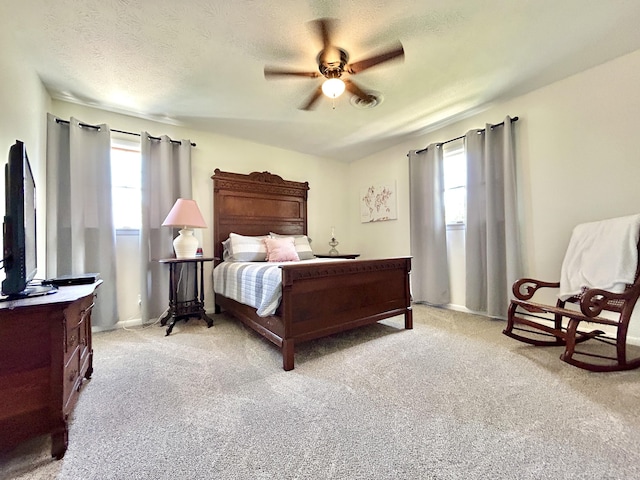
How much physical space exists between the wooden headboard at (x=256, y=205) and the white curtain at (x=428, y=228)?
68.5 inches

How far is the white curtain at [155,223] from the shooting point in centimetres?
308

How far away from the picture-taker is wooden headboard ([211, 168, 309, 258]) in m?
3.72

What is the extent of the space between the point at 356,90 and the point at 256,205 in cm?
219

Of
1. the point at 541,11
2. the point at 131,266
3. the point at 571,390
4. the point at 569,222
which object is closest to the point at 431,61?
the point at 541,11

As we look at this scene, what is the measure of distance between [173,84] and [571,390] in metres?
3.86

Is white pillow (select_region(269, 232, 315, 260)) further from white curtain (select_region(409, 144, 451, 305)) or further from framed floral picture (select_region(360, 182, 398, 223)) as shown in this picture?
white curtain (select_region(409, 144, 451, 305))

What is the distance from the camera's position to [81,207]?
2.78m

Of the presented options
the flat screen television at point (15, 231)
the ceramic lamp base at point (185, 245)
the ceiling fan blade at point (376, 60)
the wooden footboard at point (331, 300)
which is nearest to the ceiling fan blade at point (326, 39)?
the ceiling fan blade at point (376, 60)

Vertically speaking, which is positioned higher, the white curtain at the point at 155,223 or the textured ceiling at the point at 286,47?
the textured ceiling at the point at 286,47

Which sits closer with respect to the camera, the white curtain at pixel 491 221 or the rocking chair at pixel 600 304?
the rocking chair at pixel 600 304

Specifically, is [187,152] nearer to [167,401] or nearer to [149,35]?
[149,35]

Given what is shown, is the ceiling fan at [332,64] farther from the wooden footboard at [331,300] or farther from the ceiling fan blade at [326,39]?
the wooden footboard at [331,300]

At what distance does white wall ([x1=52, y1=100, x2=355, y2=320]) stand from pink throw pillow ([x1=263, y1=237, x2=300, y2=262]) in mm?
904

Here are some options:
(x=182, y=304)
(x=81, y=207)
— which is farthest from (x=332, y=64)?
(x=182, y=304)
